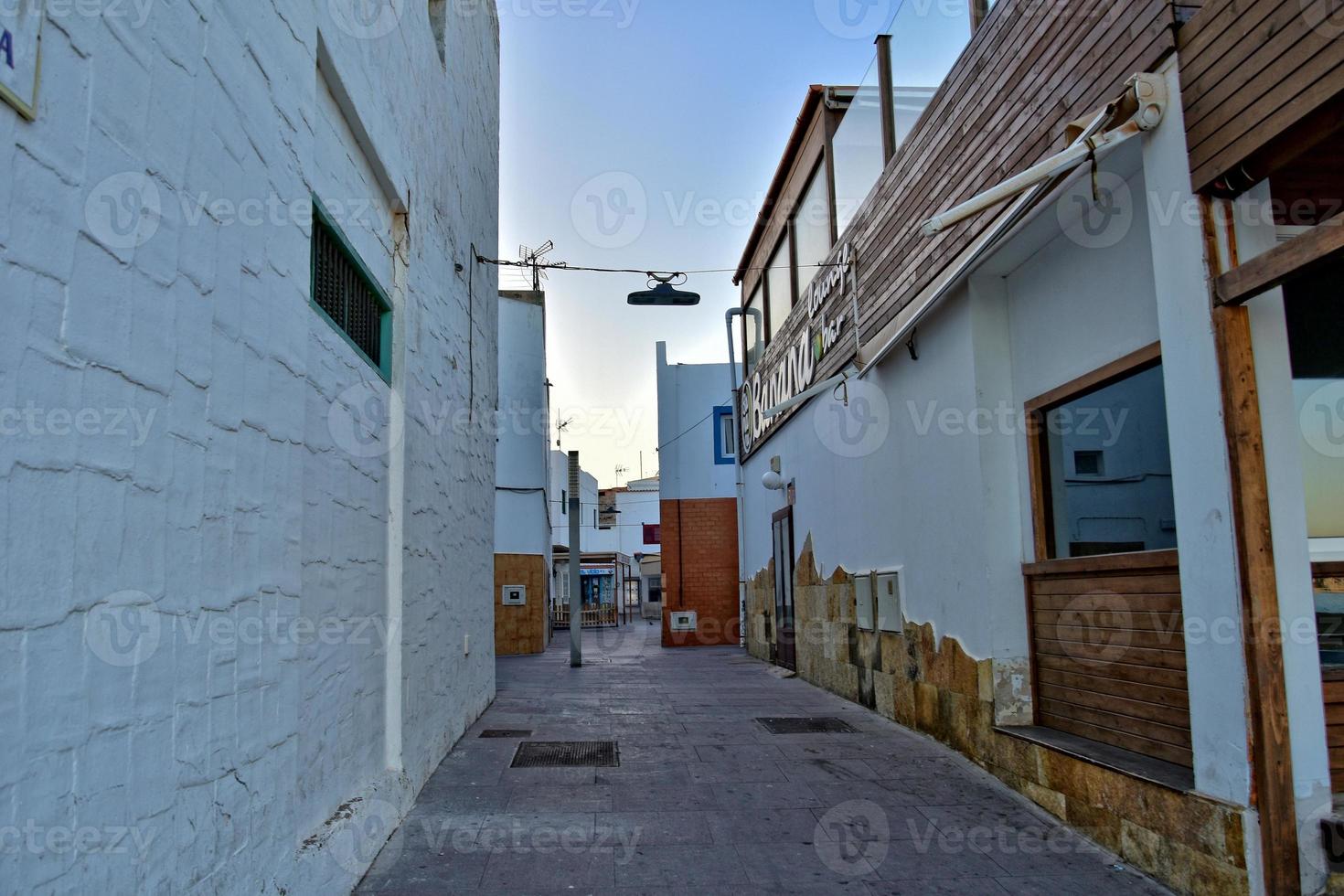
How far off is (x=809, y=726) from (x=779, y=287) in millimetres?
7458

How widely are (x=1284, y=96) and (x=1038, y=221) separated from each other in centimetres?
181

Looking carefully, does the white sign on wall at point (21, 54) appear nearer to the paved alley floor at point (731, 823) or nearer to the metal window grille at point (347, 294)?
the metal window grille at point (347, 294)

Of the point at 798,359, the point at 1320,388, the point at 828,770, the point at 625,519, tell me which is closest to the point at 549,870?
the point at 828,770

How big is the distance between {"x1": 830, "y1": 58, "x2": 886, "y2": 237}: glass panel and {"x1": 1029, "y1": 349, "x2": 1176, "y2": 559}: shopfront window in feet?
11.9

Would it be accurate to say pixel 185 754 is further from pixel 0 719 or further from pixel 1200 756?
pixel 1200 756

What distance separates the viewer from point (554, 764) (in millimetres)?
6270

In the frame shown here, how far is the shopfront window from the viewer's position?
476 cm

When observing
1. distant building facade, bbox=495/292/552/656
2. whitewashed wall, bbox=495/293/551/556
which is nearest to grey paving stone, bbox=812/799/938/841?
distant building facade, bbox=495/292/552/656

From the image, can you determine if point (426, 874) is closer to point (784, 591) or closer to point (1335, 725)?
point (1335, 725)

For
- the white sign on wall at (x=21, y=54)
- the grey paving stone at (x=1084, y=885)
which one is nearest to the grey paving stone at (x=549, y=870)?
the grey paving stone at (x=1084, y=885)

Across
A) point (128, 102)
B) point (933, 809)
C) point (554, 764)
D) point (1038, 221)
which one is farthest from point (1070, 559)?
point (128, 102)

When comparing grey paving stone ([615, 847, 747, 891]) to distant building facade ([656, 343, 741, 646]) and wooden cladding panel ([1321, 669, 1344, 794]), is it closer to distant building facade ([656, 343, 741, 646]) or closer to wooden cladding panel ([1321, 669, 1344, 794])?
wooden cladding panel ([1321, 669, 1344, 794])

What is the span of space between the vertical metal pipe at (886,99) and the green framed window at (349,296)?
470 centimetres

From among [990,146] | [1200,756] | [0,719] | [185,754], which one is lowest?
[1200,756]
